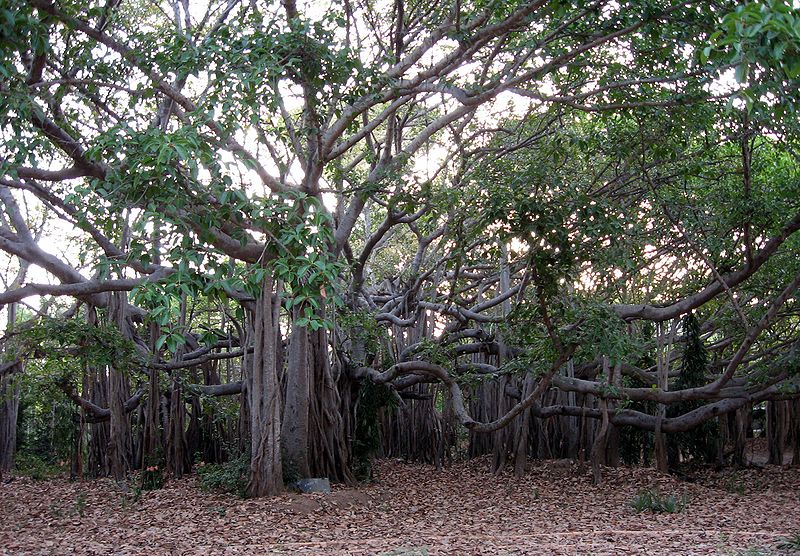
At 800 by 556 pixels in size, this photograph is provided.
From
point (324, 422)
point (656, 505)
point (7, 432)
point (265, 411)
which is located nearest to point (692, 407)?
point (656, 505)

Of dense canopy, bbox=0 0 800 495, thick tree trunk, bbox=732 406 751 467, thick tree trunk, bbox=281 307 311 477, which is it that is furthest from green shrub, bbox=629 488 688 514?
thick tree trunk, bbox=732 406 751 467

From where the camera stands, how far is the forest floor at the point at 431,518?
5789mm

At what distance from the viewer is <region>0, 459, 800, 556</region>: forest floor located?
579 centimetres

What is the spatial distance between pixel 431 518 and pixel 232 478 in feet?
7.60

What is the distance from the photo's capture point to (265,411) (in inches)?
313

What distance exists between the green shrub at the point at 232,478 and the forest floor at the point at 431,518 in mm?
144

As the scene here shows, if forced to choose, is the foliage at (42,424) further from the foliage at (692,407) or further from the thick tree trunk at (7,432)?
the foliage at (692,407)

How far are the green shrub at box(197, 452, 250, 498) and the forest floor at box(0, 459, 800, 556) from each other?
5.7 inches

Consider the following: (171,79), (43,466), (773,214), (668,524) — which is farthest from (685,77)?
(43,466)

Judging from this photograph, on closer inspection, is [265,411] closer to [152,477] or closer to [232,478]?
[232,478]

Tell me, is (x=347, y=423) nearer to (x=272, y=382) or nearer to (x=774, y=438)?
(x=272, y=382)

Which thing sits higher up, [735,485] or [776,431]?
[776,431]

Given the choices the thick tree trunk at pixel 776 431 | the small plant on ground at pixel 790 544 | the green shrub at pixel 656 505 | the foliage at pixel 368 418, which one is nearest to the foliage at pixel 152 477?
the foliage at pixel 368 418

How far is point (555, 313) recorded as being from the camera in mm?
7887
